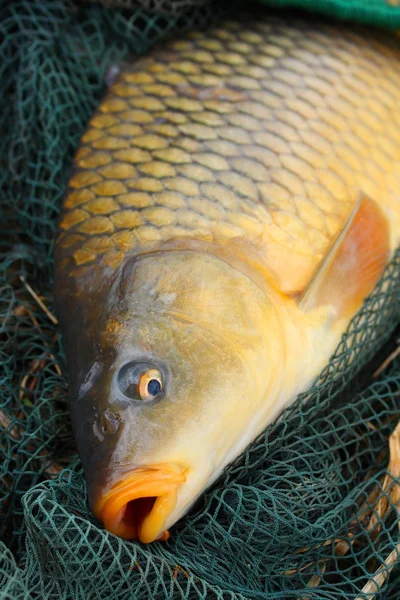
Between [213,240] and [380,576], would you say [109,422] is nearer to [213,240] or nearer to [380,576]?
[213,240]

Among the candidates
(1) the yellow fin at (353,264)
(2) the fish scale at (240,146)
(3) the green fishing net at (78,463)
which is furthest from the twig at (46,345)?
(1) the yellow fin at (353,264)

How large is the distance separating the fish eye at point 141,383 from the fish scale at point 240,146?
241 mm

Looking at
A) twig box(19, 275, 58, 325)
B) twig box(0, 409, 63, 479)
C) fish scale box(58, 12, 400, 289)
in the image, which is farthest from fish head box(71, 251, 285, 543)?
twig box(19, 275, 58, 325)

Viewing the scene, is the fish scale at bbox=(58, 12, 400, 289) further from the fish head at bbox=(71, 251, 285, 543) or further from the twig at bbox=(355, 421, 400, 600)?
the twig at bbox=(355, 421, 400, 600)

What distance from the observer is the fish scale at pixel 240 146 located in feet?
4.79

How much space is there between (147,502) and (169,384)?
0.67 feet

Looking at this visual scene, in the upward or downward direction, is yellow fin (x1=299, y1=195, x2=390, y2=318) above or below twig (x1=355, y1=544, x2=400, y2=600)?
above

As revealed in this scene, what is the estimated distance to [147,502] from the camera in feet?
4.00

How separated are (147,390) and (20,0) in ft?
4.09

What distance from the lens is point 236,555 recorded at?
1288 millimetres

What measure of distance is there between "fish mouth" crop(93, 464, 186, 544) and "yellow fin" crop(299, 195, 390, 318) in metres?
0.49

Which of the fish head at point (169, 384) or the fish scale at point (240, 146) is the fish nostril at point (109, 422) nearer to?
the fish head at point (169, 384)

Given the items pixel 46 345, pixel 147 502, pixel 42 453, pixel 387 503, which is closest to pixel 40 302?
pixel 46 345

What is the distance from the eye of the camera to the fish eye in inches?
47.9
